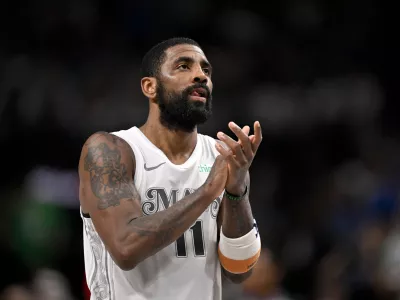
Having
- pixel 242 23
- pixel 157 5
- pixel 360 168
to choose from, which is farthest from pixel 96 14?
pixel 360 168

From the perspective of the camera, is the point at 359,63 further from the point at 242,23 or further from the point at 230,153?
the point at 230,153

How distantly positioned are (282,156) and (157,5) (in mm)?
2512

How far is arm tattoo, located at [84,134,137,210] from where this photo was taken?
3314mm

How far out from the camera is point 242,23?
902 centimetres

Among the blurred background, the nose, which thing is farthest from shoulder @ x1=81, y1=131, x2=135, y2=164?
the blurred background

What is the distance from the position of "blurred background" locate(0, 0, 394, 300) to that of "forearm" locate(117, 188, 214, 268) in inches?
119

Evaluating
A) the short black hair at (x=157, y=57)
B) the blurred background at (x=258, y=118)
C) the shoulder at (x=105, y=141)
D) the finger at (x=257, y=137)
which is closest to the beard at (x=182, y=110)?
the short black hair at (x=157, y=57)

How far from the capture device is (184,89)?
3.71m

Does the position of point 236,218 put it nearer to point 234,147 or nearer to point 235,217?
point 235,217

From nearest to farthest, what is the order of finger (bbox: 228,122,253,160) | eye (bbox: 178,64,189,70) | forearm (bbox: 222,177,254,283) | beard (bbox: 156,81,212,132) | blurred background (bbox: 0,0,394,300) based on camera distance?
finger (bbox: 228,122,253,160) < forearm (bbox: 222,177,254,283) < beard (bbox: 156,81,212,132) < eye (bbox: 178,64,189,70) < blurred background (bbox: 0,0,394,300)

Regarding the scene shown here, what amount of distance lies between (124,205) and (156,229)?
219mm

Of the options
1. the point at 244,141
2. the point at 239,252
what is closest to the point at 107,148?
the point at 244,141

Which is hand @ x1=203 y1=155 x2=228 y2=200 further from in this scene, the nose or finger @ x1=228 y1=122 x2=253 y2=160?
the nose

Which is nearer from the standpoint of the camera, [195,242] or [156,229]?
[156,229]
